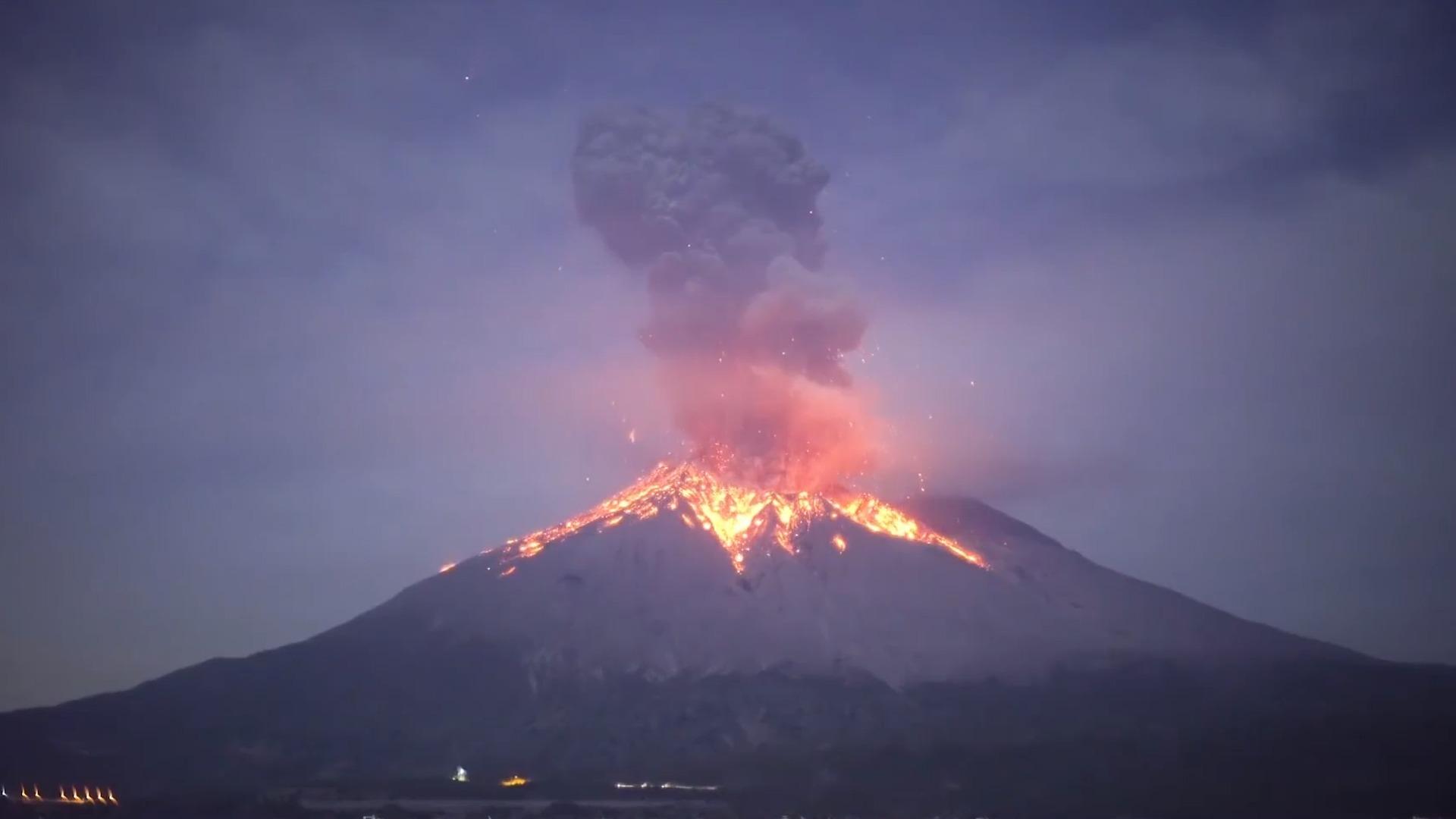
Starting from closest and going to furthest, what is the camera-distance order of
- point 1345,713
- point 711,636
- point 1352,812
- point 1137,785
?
point 1352,812
point 1137,785
point 1345,713
point 711,636

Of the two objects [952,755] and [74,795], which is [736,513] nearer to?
[952,755]

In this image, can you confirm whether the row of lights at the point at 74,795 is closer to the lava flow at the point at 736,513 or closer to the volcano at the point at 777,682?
the volcano at the point at 777,682

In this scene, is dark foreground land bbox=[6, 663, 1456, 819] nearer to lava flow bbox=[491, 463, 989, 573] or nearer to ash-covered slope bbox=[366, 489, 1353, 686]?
ash-covered slope bbox=[366, 489, 1353, 686]

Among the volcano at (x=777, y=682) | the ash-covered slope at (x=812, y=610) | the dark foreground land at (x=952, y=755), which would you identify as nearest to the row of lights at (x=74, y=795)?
the dark foreground land at (x=952, y=755)

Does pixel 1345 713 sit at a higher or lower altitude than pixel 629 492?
lower

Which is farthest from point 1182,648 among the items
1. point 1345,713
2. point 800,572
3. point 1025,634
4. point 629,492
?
point 629,492

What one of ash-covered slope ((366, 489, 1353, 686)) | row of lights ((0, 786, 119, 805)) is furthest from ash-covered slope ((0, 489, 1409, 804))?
row of lights ((0, 786, 119, 805))

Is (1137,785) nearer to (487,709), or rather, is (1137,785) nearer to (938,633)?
(938,633)
